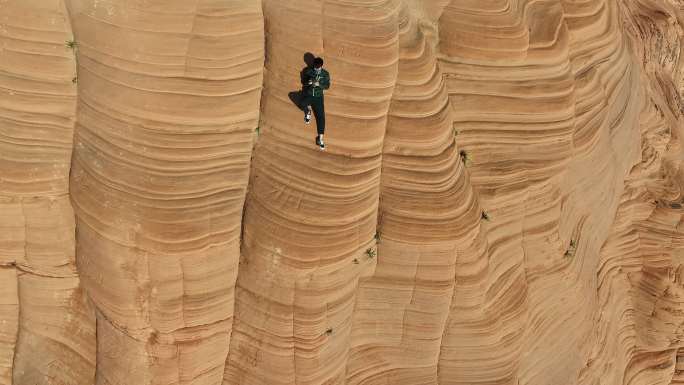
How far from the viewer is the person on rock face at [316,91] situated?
8656mm

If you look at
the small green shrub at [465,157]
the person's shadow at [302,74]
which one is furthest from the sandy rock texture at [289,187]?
the person's shadow at [302,74]

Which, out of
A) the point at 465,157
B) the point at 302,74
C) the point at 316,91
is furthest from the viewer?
the point at 465,157

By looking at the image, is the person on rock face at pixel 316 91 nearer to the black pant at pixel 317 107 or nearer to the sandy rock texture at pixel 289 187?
the black pant at pixel 317 107

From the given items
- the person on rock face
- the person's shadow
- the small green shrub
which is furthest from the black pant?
the small green shrub

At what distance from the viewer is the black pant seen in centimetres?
874

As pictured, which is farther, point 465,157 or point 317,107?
point 465,157

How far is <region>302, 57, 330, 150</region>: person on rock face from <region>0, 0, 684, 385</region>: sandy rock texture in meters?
0.24

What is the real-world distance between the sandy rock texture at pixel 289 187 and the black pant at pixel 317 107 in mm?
239

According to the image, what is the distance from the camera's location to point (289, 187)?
9.04 meters

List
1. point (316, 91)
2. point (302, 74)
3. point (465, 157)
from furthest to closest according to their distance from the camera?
point (465, 157)
point (302, 74)
point (316, 91)

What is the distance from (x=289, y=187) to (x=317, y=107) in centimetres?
137

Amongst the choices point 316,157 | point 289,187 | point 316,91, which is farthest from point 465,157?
point 289,187

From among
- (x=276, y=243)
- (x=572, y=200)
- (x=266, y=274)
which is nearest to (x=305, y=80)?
(x=276, y=243)

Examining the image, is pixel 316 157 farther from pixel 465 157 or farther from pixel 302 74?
pixel 465 157
